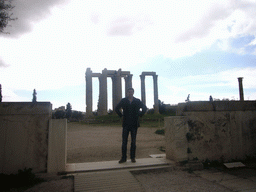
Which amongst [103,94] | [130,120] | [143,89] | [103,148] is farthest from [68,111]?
[130,120]

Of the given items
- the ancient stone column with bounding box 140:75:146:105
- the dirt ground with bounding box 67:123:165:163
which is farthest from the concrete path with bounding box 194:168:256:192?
the ancient stone column with bounding box 140:75:146:105

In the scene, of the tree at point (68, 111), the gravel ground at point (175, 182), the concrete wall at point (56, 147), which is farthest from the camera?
the tree at point (68, 111)

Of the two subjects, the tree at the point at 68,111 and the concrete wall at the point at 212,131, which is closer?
the concrete wall at the point at 212,131

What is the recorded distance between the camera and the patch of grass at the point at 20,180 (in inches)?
147

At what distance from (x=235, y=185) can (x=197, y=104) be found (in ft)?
7.30

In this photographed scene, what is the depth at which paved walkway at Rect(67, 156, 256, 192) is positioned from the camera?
3727 mm

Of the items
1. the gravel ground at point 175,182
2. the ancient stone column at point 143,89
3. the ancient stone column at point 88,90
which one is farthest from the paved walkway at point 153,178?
the ancient stone column at point 143,89

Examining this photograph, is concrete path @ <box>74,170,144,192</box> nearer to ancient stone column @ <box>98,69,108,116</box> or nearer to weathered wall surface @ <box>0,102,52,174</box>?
weathered wall surface @ <box>0,102,52,174</box>

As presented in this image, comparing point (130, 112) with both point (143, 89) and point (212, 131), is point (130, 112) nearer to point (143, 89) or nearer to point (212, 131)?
point (212, 131)

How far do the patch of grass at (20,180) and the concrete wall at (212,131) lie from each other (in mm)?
3359

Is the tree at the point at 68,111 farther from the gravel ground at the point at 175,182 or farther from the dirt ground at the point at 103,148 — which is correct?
the gravel ground at the point at 175,182

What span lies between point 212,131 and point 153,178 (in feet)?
7.66

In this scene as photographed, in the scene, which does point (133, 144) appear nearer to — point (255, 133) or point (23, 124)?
point (23, 124)

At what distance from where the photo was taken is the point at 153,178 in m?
4.24
